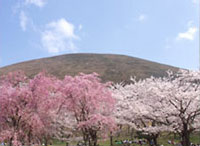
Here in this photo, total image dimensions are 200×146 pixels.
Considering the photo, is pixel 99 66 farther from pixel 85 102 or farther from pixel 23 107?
pixel 23 107

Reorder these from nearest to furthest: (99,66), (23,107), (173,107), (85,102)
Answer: (23,107) → (85,102) → (173,107) → (99,66)

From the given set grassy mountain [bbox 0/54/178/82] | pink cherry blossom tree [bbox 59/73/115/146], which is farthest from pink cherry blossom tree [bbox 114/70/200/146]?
grassy mountain [bbox 0/54/178/82]

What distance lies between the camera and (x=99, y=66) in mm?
128750

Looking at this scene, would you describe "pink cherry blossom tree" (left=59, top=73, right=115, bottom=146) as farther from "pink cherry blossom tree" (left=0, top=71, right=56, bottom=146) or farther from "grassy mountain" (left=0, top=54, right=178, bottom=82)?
"grassy mountain" (left=0, top=54, right=178, bottom=82)

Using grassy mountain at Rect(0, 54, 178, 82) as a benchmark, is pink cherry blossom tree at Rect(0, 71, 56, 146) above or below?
below

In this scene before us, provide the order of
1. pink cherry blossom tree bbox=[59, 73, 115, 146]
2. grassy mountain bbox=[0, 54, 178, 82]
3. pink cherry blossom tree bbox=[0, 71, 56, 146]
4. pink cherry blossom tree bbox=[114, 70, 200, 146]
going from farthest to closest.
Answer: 1. grassy mountain bbox=[0, 54, 178, 82]
2. pink cherry blossom tree bbox=[114, 70, 200, 146]
3. pink cherry blossom tree bbox=[59, 73, 115, 146]
4. pink cherry blossom tree bbox=[0, 71, 56, 146]

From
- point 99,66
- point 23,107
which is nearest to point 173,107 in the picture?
point 23,107

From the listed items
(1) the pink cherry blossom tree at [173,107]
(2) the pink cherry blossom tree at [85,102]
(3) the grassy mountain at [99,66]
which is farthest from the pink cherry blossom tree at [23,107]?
(3) the grassy mountain at [99,66]

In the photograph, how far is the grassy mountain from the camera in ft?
366

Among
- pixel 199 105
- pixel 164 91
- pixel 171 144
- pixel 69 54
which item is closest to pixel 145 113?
pixel 164 91

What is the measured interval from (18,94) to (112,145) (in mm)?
20006

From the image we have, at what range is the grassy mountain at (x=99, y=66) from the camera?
111669mm

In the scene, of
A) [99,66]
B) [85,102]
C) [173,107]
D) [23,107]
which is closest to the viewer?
[23,107]

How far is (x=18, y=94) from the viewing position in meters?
14.1
